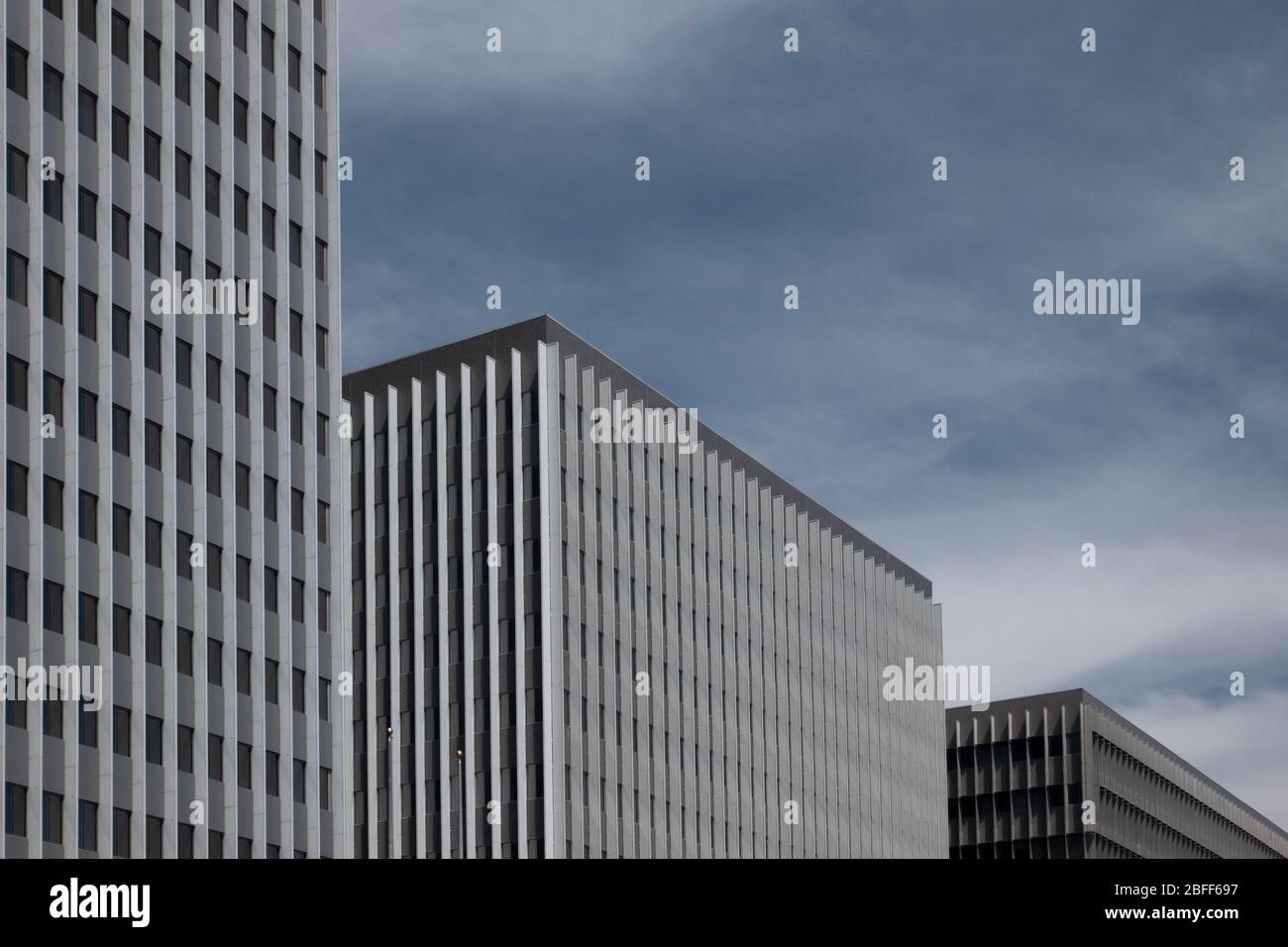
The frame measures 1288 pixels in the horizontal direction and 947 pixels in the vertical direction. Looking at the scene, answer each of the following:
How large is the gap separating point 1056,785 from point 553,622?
68.6 meters

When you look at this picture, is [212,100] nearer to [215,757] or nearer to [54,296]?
[54,296]

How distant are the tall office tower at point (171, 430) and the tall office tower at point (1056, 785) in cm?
8431

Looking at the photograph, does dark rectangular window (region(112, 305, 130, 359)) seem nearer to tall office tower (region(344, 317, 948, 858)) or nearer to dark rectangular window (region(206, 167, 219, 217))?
dark rectangular window (region(206, 167, 219, 217))

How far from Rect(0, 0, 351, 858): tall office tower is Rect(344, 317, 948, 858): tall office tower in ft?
52.2

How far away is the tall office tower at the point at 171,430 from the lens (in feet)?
209

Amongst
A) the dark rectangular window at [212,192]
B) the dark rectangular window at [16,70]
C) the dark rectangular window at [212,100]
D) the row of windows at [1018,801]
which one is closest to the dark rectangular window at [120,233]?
the dark rectangular window at [212,192]

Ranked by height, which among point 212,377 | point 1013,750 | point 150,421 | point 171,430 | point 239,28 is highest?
point 239,28

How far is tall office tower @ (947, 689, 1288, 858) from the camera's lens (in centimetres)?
14738

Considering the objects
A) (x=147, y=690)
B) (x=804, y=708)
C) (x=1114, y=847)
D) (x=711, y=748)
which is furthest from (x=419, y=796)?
(x=1114, y=847)

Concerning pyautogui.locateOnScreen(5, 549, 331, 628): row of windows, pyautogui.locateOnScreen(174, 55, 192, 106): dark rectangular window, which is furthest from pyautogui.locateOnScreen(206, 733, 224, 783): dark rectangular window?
pyautogui.locateOnScreen(174, 55, 192, 106): dark rectangular window

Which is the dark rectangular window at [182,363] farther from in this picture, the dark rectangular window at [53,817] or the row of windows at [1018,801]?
the row of windows at [1018,801]

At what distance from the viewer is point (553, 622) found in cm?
9406

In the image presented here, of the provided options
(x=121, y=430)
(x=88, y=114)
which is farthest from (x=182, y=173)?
(x=121, y=430)
